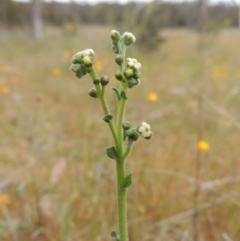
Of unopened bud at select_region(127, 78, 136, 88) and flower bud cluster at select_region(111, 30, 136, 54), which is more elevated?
flower bud cluster at select_region(111, 30, 136, 54)

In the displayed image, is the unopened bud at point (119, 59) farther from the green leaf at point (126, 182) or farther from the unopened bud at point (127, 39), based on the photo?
the green leaf at point (126, 182)

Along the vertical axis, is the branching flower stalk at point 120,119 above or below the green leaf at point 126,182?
above

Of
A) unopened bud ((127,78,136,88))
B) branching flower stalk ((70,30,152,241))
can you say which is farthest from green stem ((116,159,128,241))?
unopened bud ((127,78,136,88))

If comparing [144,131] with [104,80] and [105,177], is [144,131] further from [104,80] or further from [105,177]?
[105,177]

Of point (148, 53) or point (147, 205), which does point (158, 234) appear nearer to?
point (147, 205)

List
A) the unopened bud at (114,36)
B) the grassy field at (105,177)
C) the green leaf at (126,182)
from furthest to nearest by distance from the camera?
the grassy field at (105,177), the unopened bud at (114,36), the green leaf at (126,182)

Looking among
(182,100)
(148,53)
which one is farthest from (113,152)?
(148,53)

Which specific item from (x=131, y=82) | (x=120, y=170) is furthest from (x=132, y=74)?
(x=120, y=170)

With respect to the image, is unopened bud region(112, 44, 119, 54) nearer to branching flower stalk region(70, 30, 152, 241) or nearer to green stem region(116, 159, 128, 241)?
branching flower stalk region(70, 30, 152, 241)

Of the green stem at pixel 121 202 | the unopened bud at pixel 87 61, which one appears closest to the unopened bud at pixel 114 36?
the unopened bud at pixel 87 61
